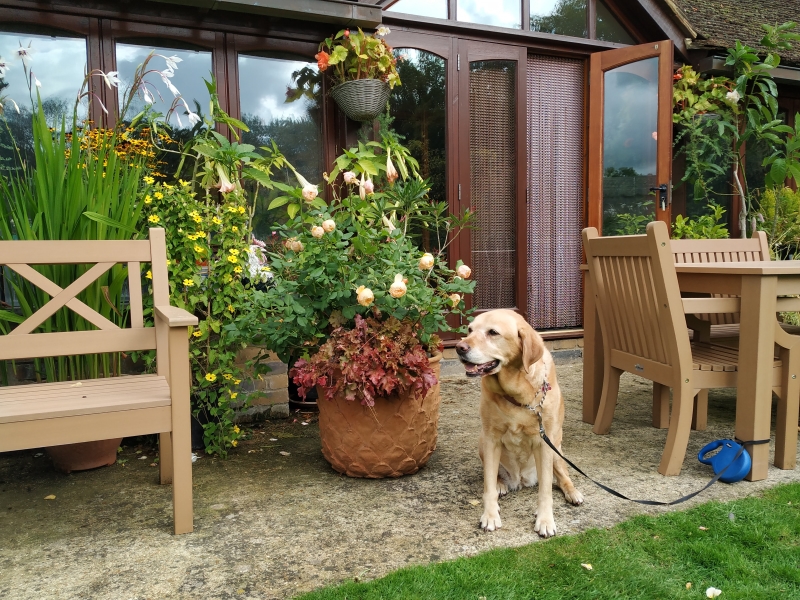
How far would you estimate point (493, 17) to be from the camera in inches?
220

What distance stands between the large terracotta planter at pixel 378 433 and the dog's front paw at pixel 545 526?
2.42 ft

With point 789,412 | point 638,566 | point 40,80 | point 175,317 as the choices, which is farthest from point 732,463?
point 40,80

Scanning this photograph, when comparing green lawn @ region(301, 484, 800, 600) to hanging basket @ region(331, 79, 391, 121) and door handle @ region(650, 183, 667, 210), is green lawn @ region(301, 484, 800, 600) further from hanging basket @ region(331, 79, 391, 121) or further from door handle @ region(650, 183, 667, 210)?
door handle @ region(650, 183, 667, 210)

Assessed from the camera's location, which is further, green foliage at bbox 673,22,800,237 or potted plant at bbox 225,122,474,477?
green foliage at bbox 673,22,800,237

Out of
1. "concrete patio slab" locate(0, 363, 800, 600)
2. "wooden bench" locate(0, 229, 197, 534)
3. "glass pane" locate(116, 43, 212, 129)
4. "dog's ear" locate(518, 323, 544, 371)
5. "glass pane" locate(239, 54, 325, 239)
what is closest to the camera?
"concrete patio slab" locate(0, 363, 800, 600)

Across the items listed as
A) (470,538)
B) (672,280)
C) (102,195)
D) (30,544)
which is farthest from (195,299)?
(672,280)

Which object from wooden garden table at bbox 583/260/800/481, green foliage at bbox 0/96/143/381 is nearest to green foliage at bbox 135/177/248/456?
green foliage at bbox 0/96/143/381

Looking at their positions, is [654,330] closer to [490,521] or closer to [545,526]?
[545,526]

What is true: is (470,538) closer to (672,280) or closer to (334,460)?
(334,460)

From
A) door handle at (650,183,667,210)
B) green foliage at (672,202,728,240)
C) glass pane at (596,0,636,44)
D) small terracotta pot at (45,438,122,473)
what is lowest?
small terracotta pot at (45,438,122,473)

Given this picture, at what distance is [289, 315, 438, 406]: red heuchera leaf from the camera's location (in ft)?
8.86

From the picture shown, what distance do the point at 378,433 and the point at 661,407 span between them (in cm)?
192

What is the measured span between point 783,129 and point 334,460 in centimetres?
590

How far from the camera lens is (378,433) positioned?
2.84 meters
